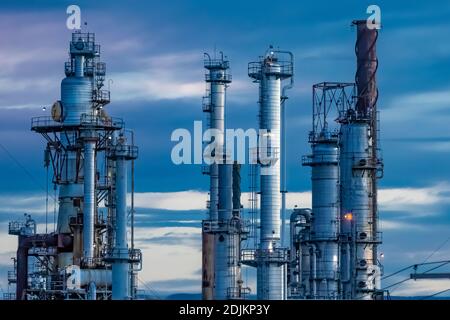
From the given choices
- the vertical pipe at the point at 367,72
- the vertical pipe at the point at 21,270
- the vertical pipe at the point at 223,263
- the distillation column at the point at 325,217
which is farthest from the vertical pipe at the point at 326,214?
the vertical pipe at the point at 21,270

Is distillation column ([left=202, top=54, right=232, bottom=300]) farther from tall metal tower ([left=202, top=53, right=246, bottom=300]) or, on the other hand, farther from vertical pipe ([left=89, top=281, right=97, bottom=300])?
vertical pipe ([left=89, top=281, right=97, bottom=300])

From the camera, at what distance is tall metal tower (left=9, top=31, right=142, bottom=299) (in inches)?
2630

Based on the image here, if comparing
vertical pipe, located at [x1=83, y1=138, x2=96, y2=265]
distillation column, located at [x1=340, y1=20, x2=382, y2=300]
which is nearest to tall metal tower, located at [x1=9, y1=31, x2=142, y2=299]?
vertical pipe, located at [x1=83, y1=138, x2=96, y2=265]

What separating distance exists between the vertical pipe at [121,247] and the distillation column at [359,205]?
10.7 meters

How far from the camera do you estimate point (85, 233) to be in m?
68.8

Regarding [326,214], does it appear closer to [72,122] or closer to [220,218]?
[220,218]

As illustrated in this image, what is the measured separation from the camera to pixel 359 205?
60.3 metres

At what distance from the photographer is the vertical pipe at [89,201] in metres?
67.9

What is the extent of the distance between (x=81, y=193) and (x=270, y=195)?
13.2m

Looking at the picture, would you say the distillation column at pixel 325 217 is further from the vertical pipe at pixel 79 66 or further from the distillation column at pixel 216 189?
the vertical pipe at pixel 79 66

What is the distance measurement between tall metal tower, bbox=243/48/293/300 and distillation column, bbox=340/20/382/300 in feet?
14.6
